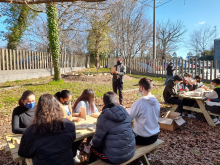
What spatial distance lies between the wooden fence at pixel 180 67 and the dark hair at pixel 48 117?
12559 millimetres

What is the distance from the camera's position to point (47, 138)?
188 centimetres

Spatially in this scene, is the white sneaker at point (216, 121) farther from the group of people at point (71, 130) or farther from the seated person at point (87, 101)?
the seated person at point (87, 101)

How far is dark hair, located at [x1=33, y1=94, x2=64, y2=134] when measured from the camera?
189 cm

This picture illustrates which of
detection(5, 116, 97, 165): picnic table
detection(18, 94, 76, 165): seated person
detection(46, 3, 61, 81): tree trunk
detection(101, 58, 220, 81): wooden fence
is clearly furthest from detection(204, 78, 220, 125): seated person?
detection(46, 3, 61, 81): tree trunk

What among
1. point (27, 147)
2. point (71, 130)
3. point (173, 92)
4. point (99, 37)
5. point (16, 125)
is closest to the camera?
point (27, 147)

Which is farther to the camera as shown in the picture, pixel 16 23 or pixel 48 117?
pixel 16 23

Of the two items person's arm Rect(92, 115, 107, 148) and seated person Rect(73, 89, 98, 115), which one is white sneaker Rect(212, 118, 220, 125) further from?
person's arm Rect(92, 115, 107, 148)

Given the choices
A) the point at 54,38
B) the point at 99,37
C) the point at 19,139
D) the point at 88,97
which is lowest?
the point at 19,139

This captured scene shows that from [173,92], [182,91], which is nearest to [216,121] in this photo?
[182,91]

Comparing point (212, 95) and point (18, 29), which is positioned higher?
point (18, 29)

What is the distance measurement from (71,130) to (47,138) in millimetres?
306

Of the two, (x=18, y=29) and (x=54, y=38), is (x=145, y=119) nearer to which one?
(x=54, y=38)

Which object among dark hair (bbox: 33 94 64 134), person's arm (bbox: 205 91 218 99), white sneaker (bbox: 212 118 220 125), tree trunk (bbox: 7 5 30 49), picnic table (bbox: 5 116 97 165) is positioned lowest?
white sneaker (bbox: 212 118 220 125)

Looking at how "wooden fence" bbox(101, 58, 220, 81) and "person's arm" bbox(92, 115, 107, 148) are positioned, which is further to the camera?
"wooden fence" bbox(101, 58, 220, 81)
